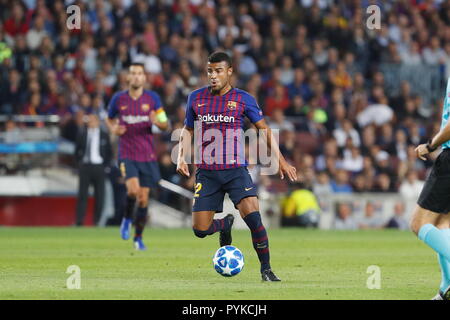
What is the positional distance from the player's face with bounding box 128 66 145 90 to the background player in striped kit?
272 inches

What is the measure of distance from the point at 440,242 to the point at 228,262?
7.95ft

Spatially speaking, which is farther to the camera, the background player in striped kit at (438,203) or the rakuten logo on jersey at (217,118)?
the rakuten logo on jersey at (217,118)

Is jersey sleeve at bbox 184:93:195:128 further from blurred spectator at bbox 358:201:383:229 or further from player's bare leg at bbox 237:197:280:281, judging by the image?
blurred spectator at bbox 358:201:383:229

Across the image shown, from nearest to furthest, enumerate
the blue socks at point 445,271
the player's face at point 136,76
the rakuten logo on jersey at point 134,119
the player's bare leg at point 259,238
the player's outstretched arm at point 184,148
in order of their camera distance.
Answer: the blue socks at point 445,271 < the player's bare leg at point 259,238 < the player's outstretched arm at point 184,148 < the player's face at point 136,76 < the rakuten logo on jersey at point 134,119

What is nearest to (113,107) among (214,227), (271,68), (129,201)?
(129,201)

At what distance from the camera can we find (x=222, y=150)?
10.1 metres

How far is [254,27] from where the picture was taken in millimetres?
24562

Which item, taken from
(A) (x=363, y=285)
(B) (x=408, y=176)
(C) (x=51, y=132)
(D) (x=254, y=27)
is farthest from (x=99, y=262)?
(D) (x=254, y=27)

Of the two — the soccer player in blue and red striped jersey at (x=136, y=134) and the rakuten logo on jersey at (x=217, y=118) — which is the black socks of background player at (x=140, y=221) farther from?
→ the rakuten logo on jersey at (x=217, y=118)

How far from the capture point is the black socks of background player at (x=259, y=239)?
386 inches

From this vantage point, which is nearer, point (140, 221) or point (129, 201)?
point (140, 221)

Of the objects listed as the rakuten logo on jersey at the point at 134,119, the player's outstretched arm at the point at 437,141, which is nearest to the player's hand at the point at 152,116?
the rakuten logo on jersey at the point at 134,119

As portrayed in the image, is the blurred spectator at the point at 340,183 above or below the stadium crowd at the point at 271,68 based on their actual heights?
below

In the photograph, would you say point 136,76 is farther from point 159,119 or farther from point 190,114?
point 190,114
